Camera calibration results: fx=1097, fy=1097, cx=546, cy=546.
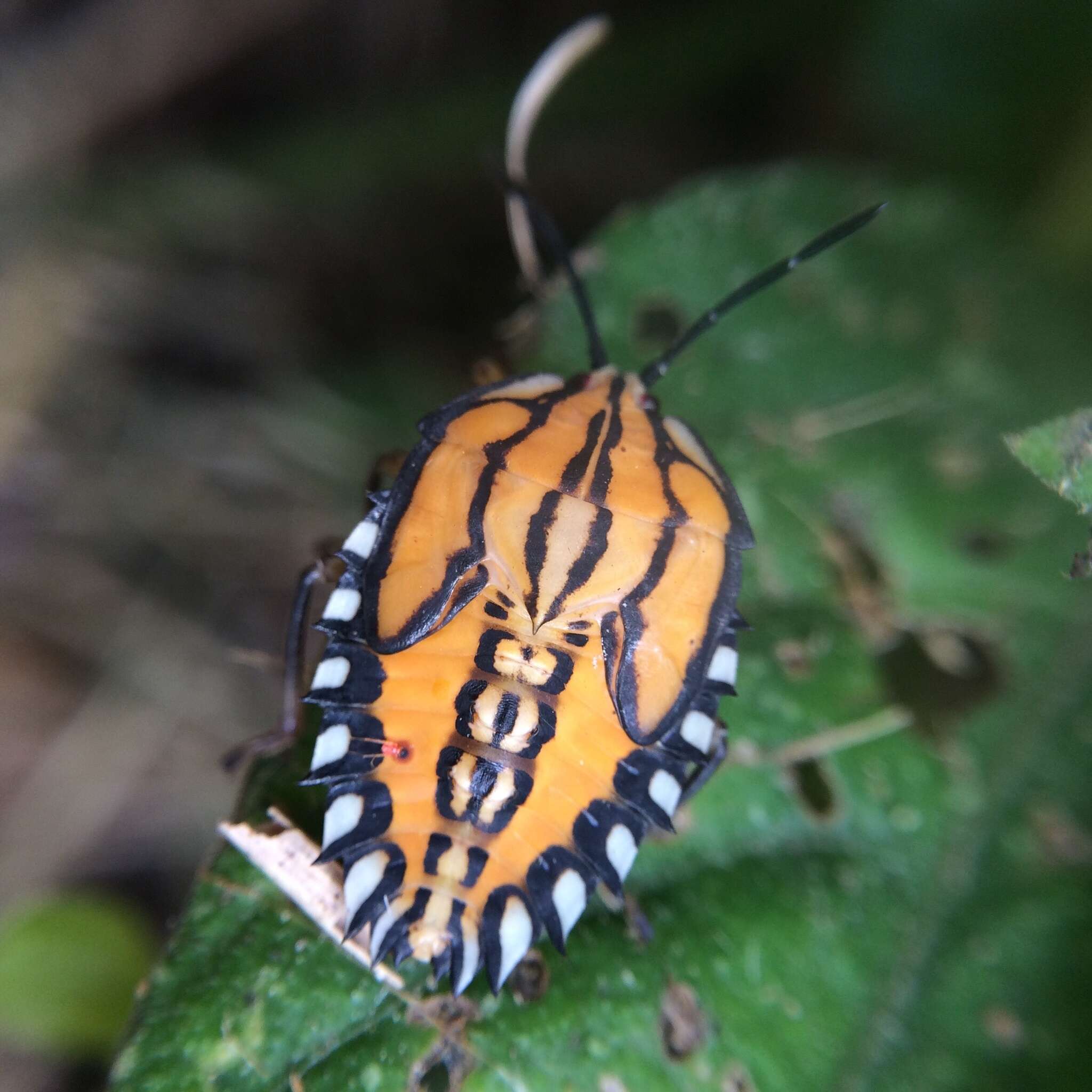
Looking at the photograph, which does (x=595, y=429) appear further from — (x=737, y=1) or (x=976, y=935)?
(x=737, y=1)

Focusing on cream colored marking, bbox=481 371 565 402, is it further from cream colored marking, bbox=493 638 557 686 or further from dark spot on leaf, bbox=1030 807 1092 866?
dark spot on leaf, bbox=1030 807 1092 866

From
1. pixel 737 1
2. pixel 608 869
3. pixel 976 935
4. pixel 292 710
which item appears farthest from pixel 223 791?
pixel 737 1

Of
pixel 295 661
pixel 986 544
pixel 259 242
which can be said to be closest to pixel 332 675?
pixel 295 661

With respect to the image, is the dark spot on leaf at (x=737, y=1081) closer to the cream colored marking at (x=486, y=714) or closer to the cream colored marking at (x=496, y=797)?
the cream colored marking at (x=496, y=797)

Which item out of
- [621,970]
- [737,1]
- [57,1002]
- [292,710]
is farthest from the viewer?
[737,1]

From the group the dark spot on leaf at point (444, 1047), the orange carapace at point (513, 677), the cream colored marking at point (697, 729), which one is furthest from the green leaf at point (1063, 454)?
the dark spot on leaf at point (444, 1047)

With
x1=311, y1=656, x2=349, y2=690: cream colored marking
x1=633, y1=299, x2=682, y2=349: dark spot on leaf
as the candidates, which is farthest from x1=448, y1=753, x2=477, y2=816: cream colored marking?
x1=633, y1=299, x2=682, y2=349: dark spot on leaf
